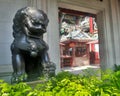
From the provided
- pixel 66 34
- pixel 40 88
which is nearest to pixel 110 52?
pixel 40 88

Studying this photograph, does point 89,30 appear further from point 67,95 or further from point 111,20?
point 67,95

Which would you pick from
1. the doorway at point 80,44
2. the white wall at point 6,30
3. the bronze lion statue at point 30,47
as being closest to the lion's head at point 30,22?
the bronze lion statue at point 30,47

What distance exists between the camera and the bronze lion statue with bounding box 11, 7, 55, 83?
1454mm

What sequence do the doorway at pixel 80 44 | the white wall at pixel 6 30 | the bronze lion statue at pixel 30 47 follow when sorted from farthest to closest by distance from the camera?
the doorway at pixel 80 44 < the white wall at pixel 6 30 < the bronze lion statue at pixel 30 47

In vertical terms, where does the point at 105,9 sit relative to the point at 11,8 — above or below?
above

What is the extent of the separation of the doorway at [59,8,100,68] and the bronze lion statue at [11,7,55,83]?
7.56m

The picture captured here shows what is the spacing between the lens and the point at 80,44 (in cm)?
1095

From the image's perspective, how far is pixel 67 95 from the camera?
2.53ft

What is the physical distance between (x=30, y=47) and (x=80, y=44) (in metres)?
9.62

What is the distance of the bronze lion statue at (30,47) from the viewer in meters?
1.45

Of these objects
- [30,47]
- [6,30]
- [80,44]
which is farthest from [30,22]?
[80,44]

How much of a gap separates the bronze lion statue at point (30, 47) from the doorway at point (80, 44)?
756 cm

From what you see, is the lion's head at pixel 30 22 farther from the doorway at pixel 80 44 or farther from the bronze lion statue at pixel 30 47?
the doorway at pixel 80 44

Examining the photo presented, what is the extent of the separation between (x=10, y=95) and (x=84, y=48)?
10640 millimetres
